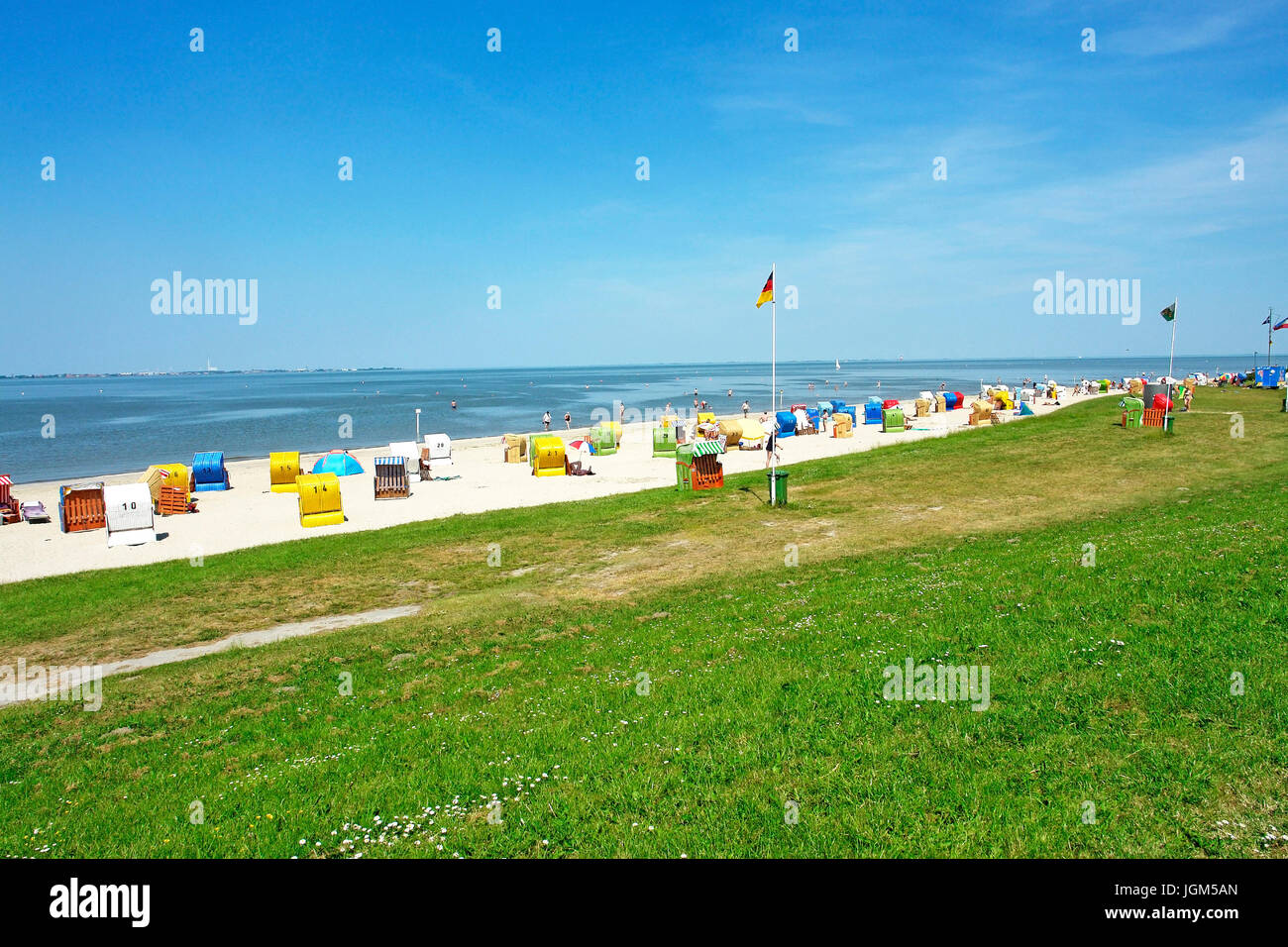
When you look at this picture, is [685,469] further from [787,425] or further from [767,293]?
[787,425]

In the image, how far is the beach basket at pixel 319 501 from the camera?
89.2ft

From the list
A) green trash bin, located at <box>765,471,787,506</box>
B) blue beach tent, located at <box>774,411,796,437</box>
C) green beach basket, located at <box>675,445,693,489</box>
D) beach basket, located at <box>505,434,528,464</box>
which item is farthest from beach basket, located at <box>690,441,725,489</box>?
blue beach tent, located at <box>774,411,796,437</box>

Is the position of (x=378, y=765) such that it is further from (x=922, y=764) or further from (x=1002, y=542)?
(x=1002, y=542)

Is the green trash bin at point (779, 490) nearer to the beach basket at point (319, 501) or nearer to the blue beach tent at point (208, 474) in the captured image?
the beach basket at point (319, 501)

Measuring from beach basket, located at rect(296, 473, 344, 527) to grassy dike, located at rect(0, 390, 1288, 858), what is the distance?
920 centimetres

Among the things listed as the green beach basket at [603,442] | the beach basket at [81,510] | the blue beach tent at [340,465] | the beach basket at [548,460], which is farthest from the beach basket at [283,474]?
the green beach basket at [603,442]

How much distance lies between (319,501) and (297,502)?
19.7 feet

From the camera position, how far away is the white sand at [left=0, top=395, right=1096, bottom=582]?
23922 millimetres

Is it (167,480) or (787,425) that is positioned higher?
(787,425)

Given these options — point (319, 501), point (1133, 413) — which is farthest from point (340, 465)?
point (1133, 413)

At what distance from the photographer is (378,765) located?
7.13 meters

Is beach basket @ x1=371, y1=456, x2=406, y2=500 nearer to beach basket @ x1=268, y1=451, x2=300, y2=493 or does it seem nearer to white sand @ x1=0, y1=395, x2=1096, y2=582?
white sand @ x1=0, y1=395, x2=1096, y2=582

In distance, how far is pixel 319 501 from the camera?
27.5 metres
